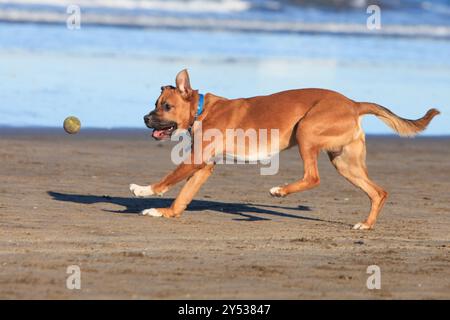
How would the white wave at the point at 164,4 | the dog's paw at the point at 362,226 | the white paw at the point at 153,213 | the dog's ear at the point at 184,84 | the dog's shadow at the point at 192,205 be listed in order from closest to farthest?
the dog's paw at the point at 362,226, the dog's ear at the point at 184,84, the white paw at the point at 153,213, the dog's shadow at the point at 192,205, the white wave at the point at 164,4

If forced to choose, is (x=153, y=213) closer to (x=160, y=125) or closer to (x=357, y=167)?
(x=160, y=125)

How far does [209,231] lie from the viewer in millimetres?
9266

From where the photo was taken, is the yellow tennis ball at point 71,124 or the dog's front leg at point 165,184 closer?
the dog's front leg at point 165,184

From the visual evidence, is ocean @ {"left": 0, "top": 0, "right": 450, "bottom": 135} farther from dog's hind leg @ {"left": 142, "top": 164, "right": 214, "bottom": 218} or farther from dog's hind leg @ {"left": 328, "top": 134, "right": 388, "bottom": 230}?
dog's hind leg @ {"left": 328, "top": 134, "right": 388, "bottom": 230}

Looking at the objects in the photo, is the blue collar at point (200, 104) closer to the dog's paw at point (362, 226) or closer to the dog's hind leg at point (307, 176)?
the dog's hind leg at point (307, 176)

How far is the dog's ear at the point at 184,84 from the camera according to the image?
9.77m

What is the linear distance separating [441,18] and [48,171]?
31915mm

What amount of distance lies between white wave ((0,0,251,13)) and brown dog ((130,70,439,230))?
84.0ft

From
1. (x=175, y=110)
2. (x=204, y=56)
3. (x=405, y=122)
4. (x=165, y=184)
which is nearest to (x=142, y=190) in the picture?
(x=165, y=184)

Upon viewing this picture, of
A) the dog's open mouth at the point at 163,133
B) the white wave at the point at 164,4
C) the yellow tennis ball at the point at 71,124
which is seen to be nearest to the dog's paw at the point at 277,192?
the dog's open mouth at the point at 163,133

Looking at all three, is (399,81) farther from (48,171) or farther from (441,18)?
(441,18)

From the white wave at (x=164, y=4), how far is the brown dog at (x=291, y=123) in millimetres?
25608

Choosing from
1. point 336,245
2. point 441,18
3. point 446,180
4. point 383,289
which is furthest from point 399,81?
point 441,18

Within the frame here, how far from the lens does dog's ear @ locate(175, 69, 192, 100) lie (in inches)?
384
